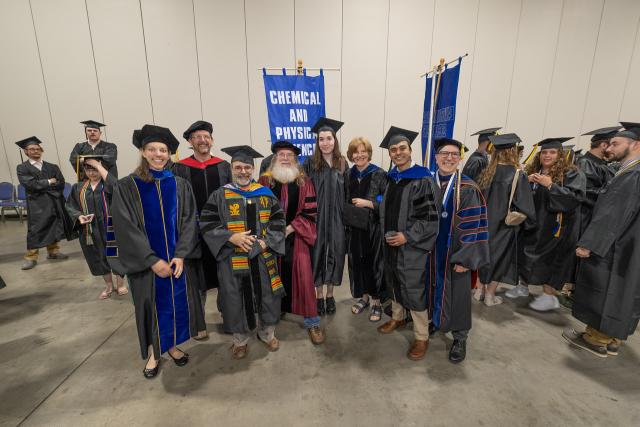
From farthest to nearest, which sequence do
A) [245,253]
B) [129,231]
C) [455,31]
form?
[455,31] → [245,253] → [129,231]

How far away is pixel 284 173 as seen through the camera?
8.55 feet

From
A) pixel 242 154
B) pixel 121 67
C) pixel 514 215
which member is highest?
pixel 121 67

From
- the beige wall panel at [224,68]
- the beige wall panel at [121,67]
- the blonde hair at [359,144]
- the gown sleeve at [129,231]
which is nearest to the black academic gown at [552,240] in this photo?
the blonde hair at [359,144]

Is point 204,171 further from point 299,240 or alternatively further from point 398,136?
point 398,136

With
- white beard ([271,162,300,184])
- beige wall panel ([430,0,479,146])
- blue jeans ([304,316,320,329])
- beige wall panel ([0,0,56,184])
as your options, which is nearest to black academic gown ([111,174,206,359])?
white beard ([271,162,300,184])

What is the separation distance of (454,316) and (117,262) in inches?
106

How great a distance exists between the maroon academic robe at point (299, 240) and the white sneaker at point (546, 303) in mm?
2674

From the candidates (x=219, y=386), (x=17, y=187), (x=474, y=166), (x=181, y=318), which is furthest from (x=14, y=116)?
(x=474, y=166)

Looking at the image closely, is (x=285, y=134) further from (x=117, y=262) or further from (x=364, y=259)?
(x=117, y=262)

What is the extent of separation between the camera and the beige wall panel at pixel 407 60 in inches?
259

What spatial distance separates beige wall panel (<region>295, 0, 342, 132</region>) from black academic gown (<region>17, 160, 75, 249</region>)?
17.4 ft

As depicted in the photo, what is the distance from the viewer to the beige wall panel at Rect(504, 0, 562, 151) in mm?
6902

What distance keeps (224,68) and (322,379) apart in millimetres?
6579

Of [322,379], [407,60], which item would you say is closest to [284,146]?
[322,379]
